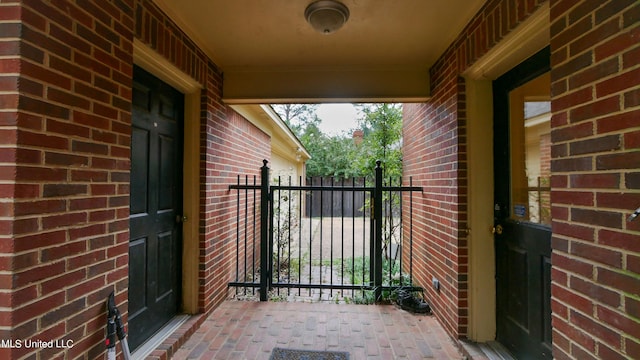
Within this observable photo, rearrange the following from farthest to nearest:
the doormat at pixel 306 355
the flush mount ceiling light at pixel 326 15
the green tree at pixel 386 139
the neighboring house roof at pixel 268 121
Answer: the green tree at pixel 386 139, the neighboring house roof at pixel 268 121, the doormat at pixel 306 355, the flush mount ceiling light at pixel 326 15

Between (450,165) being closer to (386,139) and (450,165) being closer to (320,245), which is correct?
(320,245)

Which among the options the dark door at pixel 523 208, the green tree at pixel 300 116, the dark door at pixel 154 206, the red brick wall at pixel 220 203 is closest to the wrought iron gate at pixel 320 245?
the red brick wall at pixel 220 203

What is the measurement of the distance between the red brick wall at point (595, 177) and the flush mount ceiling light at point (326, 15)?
1.14 meters

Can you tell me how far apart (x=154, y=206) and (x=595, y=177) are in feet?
8.14

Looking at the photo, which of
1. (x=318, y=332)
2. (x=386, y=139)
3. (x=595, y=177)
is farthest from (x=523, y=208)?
(x=386, y=139)

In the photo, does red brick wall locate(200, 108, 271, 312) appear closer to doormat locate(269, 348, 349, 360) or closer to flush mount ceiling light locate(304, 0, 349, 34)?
doormat locate(269, 348, 349, 360)

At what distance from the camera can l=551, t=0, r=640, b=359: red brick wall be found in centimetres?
96

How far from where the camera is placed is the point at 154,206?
2.16m

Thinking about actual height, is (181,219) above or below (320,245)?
above

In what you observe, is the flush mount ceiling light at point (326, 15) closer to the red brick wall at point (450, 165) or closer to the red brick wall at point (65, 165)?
the red brick wall at point (450, 165)

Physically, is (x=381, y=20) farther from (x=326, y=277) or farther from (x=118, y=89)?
(x=326, y=277)

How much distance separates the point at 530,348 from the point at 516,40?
72.2 inches

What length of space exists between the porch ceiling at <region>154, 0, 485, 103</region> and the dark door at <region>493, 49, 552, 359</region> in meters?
0.64

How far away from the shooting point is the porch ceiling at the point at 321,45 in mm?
1967
